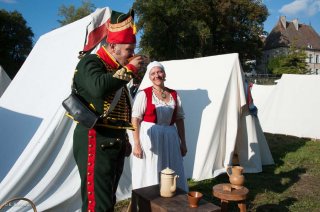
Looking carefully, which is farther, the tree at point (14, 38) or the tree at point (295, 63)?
the tree at point (14, 38)

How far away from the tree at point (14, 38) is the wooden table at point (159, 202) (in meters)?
31.8

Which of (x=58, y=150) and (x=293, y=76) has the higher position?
(x=293, y=76)

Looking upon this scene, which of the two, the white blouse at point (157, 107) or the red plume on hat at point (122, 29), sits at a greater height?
the red plume on hat at point (122, 29)

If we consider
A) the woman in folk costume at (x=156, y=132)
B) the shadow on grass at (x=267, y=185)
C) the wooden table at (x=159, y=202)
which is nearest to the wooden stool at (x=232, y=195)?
the woman in folk costume at (x=156, y=132)

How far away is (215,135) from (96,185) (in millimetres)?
3312

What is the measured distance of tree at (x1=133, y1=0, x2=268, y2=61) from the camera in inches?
1020

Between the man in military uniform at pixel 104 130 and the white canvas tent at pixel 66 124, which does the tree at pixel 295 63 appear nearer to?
the white canvas tent at pixel 66 124

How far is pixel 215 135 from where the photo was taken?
16.1ft

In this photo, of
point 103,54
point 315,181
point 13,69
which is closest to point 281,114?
point 315,181

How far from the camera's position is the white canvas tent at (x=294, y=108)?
9.09m

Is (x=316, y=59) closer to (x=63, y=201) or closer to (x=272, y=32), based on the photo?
(x=272, y=32)

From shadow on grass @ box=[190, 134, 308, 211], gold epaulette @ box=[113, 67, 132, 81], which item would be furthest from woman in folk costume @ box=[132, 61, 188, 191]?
gold epaulette @ box=[113, 67, 132, 81]

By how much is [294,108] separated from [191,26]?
17.4 metres

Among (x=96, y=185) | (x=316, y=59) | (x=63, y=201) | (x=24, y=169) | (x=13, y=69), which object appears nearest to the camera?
(x=96, y=185)
